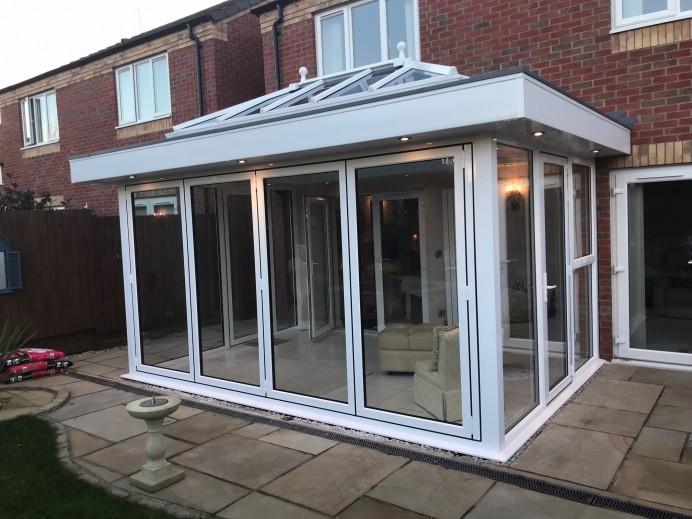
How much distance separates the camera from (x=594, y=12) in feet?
21.2

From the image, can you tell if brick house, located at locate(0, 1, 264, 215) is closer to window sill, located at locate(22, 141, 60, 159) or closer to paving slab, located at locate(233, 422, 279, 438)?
window sill, located at locate(22, 141, 60, 159)

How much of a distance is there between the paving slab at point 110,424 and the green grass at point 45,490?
0.35 meters

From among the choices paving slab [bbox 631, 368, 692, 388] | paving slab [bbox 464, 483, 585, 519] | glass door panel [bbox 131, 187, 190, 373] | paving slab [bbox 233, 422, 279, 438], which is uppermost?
glass door panel [bbox 131, 187, 190, 373]

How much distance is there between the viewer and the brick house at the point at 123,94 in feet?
34.3

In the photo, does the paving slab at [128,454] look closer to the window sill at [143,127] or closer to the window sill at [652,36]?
the window sill at [652,36]

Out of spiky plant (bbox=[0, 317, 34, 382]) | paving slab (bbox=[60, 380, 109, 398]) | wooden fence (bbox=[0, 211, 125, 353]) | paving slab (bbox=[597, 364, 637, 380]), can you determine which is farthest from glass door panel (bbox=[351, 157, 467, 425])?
wooden fence (bbox=[0, 211, 125, 353])

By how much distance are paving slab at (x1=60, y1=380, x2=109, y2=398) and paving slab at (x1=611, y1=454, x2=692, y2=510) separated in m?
5.19

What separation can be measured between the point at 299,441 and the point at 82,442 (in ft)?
5.90

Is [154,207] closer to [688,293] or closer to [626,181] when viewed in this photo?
[626,181]

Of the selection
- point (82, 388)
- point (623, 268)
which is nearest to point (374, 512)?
point (82, 388)

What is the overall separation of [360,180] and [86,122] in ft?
31.7

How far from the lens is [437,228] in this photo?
16.9 feet

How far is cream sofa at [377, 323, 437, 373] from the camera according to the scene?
18.4 ft

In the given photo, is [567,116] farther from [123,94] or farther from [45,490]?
[123,94]
